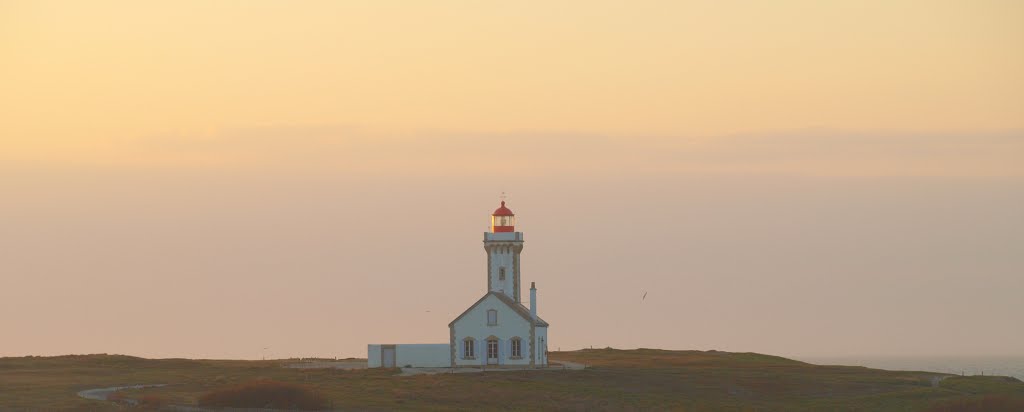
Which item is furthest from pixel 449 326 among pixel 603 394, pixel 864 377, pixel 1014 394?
pixel 1014 394

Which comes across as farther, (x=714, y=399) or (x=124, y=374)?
(x=124, y=374)

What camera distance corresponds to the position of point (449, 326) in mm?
91062

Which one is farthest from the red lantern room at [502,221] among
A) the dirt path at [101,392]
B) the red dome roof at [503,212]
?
the dirt path at [101,392]

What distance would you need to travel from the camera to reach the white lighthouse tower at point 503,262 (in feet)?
307

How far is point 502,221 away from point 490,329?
25.9ft

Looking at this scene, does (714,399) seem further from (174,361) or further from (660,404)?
(174,361)

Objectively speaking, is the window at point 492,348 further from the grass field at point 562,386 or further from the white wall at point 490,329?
the grass field at point 562,386

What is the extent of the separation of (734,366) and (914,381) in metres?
14.9

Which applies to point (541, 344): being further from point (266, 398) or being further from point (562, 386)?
point (266, 398)

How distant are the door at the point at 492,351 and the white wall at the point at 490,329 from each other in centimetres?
27

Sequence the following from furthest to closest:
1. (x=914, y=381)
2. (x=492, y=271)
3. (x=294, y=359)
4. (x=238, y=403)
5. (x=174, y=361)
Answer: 1. (x=294, y=359)
2. (x=174, y=361)
3. (x=492, y=271)
4. (x=914, y=381)
5. (x=238, y=403)

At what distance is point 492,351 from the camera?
A: 90.4 meters

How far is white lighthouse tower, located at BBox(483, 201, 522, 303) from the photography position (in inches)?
3684

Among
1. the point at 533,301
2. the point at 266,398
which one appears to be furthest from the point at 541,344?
the point at 266,398
